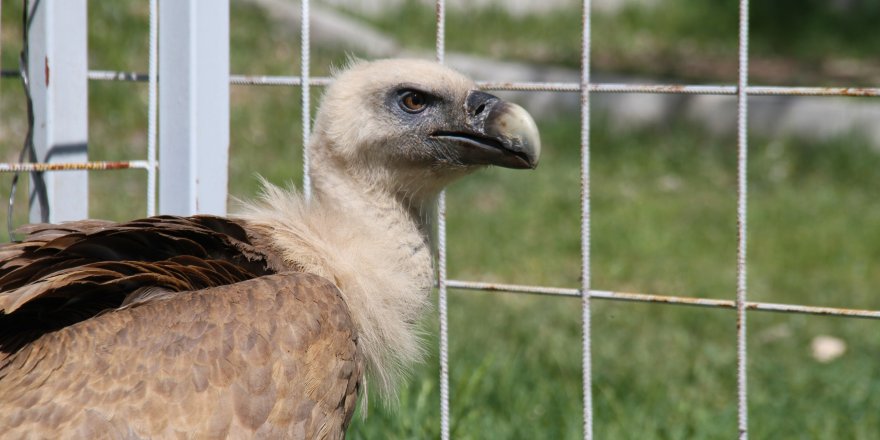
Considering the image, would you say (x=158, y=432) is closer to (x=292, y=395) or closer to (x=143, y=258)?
(x=292, y=395)

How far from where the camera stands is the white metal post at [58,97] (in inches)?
113

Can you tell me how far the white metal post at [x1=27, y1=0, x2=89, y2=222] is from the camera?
2883 mm

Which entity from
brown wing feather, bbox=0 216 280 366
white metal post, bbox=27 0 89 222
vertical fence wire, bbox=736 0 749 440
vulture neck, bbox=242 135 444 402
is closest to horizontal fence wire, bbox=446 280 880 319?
vertical fence wire, bbox=736 0 749 440

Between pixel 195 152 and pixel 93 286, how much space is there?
65 cm

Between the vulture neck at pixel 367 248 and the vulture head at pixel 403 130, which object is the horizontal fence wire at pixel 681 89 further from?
the vulture neck at pixel 367 248

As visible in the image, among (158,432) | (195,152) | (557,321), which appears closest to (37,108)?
(195,152)

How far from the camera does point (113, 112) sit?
7582mm

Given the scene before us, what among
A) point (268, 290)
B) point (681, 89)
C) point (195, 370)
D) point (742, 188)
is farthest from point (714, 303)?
point (195, 370)

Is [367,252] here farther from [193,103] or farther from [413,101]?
[193,103]

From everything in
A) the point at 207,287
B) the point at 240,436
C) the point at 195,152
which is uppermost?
the point at 195,152

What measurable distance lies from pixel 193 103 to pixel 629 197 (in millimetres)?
4518

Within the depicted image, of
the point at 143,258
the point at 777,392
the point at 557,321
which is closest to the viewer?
the point at 143,258

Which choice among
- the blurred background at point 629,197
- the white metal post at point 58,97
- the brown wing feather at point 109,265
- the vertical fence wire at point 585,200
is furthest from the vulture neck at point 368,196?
the blurred background at point 629,197

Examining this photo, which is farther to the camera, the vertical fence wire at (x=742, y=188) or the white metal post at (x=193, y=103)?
the white metal post at (x=193, y=103)
